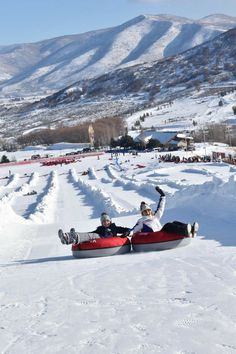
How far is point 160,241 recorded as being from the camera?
1171 centimetres

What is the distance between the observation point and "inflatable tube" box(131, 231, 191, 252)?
11.7 meters

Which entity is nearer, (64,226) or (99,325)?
(99,325)

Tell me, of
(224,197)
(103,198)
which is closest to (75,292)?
(224,197)

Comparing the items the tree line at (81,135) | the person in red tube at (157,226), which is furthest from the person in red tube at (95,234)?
the tree line at (81,135)

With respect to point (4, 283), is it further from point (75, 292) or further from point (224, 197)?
point (224, 197)

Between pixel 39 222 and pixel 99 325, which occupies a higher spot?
pixel 99 325

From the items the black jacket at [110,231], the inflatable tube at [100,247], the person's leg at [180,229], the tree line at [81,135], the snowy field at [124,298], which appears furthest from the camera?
the tree line at [81,135]

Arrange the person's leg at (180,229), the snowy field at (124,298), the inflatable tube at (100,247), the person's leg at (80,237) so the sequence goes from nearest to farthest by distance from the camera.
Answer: the snowy field at (124,298) → the person's leg at (180,229) → the inflatable tube at (100,247) → the person's leg at (80,237)

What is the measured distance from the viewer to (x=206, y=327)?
5922 mm

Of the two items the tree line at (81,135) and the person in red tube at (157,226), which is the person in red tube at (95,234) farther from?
the tree line at (81,135)

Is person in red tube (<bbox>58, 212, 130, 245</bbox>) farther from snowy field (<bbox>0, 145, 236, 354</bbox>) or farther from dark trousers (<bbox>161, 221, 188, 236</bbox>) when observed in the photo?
dark trousers (<bbox>161, 221, 188, 236</bbox>)

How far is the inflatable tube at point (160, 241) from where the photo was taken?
38.3 ft

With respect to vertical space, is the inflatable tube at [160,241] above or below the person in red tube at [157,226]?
below

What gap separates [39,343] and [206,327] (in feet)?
5.23
